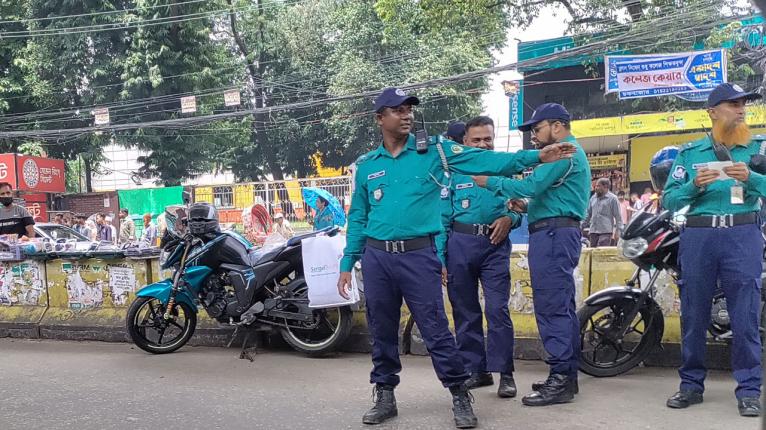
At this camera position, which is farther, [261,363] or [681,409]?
[261,363]

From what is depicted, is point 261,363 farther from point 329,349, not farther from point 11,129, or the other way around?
point 11,129

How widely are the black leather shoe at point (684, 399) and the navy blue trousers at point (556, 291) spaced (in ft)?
1.91

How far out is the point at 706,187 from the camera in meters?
3.79

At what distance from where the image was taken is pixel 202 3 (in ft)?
83.0

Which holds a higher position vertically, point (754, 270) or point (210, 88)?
point (210, 88)

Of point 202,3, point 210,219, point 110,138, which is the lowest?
point 210,219

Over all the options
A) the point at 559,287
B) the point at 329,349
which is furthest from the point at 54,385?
the point at 559,287

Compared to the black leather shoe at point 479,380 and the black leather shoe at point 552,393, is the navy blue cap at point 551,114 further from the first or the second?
the black leather shoe at point 479,380

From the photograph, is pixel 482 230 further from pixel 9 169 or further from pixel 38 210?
pixel 38 210

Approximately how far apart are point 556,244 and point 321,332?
2.57 m

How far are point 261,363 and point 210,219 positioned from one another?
1.41 meters

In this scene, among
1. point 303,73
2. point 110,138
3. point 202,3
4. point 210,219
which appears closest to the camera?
point 210,219

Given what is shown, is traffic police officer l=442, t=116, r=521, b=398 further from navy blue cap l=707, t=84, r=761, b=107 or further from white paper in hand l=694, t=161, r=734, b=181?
navy blue cap l=707, t=84, r=761, b=107

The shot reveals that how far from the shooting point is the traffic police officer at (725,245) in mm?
3691
